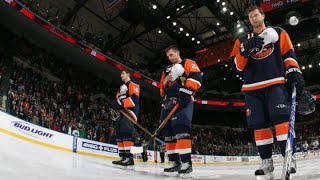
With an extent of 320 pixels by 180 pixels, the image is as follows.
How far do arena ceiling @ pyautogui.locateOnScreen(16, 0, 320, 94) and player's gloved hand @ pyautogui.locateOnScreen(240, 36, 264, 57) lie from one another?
9.22 metres

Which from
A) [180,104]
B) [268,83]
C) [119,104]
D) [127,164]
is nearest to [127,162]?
[127,164]

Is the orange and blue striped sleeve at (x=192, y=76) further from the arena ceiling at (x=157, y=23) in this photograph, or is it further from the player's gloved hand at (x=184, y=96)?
the arena ceiling at (x=157, y=23)

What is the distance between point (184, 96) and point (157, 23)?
12.0 m

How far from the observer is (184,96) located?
426 cm

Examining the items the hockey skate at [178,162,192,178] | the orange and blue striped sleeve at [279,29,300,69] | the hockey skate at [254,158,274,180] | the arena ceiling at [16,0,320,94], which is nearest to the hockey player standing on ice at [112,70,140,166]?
the hockey skate at [178,162,192,178]

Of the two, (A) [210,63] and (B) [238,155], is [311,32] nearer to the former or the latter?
(A) [210,63]

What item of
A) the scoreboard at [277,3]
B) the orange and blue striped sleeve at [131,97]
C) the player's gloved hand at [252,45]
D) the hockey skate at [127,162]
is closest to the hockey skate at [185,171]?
the player's gloved hand at [252,45]

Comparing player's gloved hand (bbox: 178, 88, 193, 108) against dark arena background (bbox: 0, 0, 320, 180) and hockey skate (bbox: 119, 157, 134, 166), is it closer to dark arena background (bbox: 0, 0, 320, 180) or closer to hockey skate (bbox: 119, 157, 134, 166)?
hockey skate (bbox: 119, 157, 134, 166)

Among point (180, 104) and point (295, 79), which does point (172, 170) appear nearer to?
point (180, 104)

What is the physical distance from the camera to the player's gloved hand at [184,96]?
4.26 m

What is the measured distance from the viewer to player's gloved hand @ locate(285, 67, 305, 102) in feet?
9.70

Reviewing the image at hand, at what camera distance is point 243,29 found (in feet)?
51.2

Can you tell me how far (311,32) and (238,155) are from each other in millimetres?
9064

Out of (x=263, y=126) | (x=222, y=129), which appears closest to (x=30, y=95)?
(x=263, y=126)
